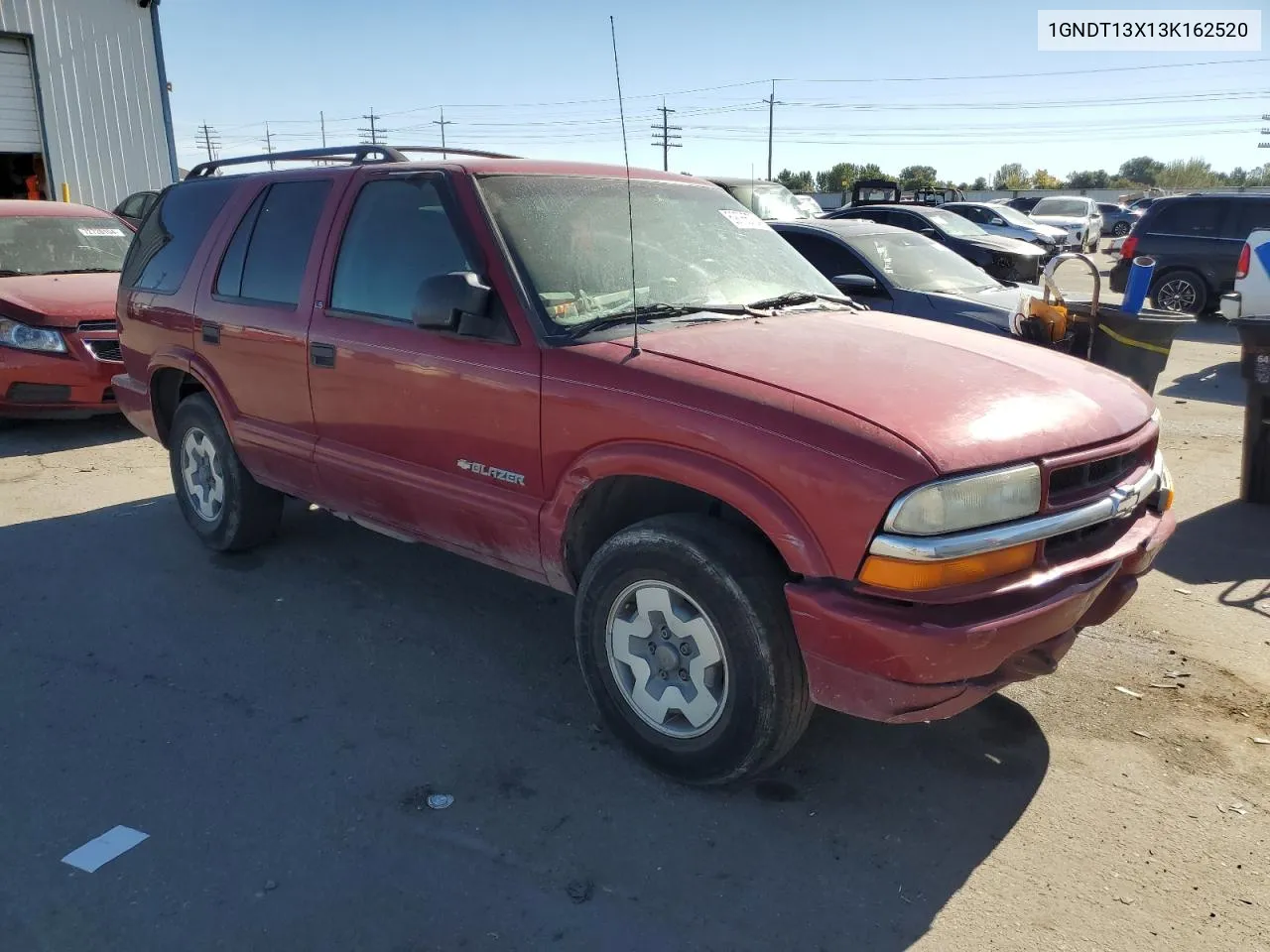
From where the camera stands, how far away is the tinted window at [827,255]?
27.8 ft

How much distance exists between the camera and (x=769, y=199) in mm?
14102

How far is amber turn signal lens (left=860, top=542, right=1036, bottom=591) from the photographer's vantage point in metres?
2.54

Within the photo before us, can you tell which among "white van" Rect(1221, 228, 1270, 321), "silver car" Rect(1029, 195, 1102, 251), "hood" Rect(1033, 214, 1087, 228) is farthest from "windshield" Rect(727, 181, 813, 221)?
"hood" Rect(1033, 214, 1087, 228)

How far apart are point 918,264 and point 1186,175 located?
3306 inches

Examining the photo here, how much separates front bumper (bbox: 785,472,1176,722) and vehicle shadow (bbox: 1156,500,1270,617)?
237 centimetres

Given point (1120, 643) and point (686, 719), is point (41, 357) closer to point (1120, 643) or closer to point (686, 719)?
point (686, 719)

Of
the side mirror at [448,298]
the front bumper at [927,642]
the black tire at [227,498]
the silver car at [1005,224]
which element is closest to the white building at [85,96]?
the black tire at [227,498]

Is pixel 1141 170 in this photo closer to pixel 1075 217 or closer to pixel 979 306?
pixel 1075 217

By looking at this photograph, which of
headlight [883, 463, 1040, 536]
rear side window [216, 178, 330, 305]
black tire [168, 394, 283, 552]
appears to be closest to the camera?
headlight [883, 463, 1040, 536]

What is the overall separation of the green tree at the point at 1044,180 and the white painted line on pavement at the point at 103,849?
278 ft

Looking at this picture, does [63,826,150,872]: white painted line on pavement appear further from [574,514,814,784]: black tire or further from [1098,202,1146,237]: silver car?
[1098,202,1146,237]: silver car

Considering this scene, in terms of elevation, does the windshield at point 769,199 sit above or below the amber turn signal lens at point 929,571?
above

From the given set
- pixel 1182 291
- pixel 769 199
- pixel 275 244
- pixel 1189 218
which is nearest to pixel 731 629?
pixel 275 244

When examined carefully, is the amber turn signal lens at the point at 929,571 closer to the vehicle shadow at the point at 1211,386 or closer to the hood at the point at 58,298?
the hood at the point at 58,298
